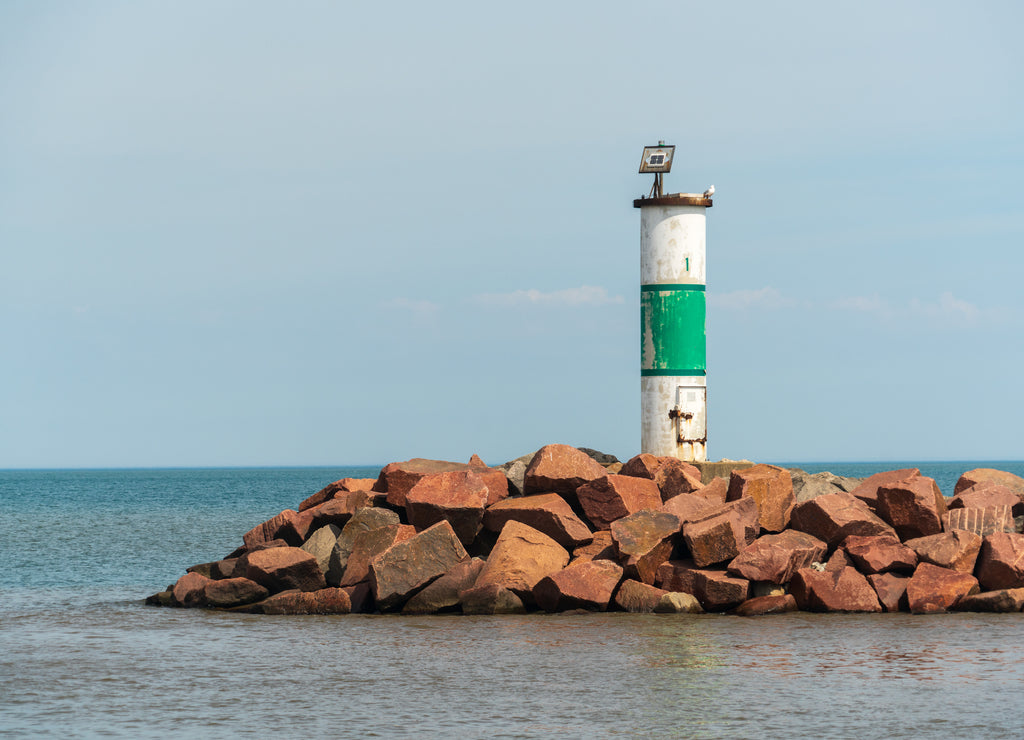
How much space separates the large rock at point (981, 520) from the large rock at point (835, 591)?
7.46ft

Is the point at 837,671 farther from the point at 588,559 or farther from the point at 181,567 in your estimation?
the point at 181,567

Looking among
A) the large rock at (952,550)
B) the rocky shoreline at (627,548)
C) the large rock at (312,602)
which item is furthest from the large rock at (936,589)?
the large rock at (312,602)

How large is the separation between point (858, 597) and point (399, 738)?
386 inches

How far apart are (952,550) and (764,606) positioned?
320 centimetres

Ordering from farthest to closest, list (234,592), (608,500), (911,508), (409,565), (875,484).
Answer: (875,484), (234,592), (608,500), (911,508), (409,565)

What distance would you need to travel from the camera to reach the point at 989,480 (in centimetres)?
2331

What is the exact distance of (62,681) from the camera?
14.6 metres

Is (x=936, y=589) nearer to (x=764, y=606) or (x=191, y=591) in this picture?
(x=764, y=606)

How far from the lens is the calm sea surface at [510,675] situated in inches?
464

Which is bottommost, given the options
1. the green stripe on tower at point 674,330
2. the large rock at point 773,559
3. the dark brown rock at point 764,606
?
the dark brown rock at point 764,606

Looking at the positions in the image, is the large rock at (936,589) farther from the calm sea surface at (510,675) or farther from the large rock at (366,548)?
the large rock at (366,548)

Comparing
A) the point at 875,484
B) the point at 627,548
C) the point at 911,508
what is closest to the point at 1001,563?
the point at 911,508

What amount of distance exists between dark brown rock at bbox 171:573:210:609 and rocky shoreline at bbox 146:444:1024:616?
3 centimetres

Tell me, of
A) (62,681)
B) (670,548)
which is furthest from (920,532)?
(62,681)
